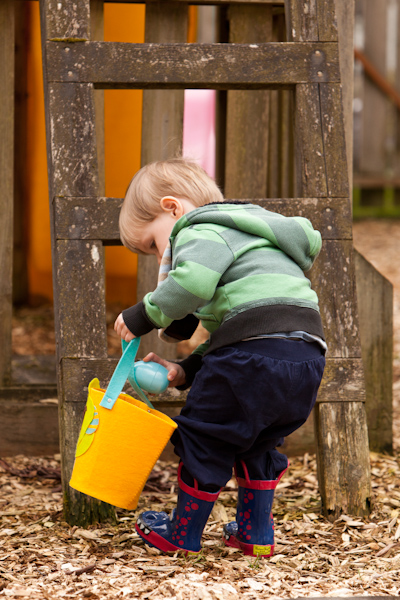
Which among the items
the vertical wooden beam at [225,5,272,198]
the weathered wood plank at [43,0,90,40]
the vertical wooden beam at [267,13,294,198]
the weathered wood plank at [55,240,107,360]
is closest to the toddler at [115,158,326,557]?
the weathered wood plank at [55,240,107,360]

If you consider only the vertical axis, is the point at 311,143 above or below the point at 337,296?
above

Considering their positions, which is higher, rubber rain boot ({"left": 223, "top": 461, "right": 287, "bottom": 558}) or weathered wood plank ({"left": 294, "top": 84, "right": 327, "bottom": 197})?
weathered wood plank ({"left": 294, "top": 84, "right": 327, "bottom": 197})

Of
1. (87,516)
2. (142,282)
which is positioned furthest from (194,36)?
(87,516)

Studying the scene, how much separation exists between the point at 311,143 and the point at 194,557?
4.41ft

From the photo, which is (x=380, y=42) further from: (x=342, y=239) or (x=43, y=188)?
(x=342, y=239)

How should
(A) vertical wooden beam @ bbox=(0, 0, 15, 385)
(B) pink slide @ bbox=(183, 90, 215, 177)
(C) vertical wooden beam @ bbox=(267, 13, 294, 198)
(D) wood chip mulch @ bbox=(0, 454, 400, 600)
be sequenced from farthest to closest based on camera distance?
(B) pink slide @ bbox=(183, 90, 215, 177), (C) vertical wooden beam @ bbox=(267, 13, 294, 198), (A) vertical wooden beam @ bbox=(0, 0, 15, 385), (D) wood chip mulch @ bbox=(0, 454, 400, 600)

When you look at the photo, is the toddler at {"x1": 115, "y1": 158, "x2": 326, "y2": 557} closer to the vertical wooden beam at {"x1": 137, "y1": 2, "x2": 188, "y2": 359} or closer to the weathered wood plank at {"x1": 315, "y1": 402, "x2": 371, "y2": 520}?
the weathered wood plank at {"x1": 315, "y1": 402, "x2": 371, "y2": 520}

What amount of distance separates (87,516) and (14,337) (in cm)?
252

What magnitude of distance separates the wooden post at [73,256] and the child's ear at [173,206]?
1.01ft

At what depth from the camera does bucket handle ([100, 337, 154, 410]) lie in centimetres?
192

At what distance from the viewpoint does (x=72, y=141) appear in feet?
7.43

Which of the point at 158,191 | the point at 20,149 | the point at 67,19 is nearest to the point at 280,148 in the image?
the point at 67,19

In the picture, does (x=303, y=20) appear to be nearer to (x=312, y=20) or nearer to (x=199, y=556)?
(x=312, y=20)

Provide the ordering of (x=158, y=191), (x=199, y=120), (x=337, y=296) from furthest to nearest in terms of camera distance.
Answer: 1. (x=199, y=120)
2. (x=337, y=296)
3. (x=158, y=191)
